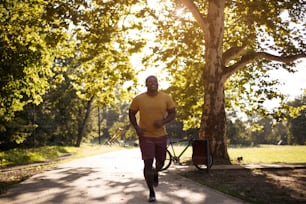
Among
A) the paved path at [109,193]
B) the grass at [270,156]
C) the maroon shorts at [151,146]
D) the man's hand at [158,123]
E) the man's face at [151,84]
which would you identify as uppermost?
the man's face at [151,84]

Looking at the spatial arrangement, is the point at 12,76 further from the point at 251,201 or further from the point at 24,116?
the point at 24,116

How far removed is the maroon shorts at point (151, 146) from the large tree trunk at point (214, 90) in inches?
375

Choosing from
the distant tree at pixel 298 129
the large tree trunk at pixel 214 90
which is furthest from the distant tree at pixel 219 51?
the distant tree at pixel 298 129

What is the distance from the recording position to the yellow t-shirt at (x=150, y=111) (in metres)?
7.38

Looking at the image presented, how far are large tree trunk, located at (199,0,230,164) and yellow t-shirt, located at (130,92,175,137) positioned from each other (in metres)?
9.58

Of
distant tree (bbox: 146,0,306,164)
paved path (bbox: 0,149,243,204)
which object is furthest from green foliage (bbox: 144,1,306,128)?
paved path (bbox: 0,149,243,204)

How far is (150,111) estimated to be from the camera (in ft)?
24.3

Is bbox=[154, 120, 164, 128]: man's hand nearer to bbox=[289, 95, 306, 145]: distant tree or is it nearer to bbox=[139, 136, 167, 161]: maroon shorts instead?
bbox=[139, 136, 167, 161]: maroon shorts

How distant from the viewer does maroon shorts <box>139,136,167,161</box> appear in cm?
730

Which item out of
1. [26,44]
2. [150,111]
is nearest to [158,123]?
[150,111]

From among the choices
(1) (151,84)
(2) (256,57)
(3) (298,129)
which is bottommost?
(1) (151,84)

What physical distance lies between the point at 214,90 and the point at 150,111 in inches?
391

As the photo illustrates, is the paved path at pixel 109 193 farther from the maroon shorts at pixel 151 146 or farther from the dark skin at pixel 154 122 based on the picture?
the maroon shorts at pixel 151 146

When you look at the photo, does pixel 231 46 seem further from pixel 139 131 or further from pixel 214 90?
pixel 139 131
